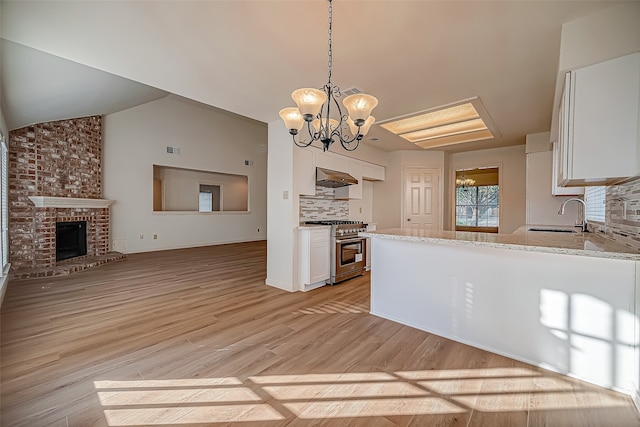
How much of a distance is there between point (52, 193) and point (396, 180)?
22.0 ft

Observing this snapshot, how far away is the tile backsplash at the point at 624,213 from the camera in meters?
1.88

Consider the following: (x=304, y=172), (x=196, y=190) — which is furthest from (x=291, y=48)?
(x=196, y=190)

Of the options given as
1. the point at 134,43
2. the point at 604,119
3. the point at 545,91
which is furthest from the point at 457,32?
the point at 134,43

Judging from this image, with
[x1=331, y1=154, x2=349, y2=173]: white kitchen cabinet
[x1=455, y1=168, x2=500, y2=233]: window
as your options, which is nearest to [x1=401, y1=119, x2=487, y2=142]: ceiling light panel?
[x1=331, y1=154, x2=349, y2=173]: white kitchen cabinet

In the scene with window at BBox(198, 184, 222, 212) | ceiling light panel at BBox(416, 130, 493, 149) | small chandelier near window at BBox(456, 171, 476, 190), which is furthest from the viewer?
window at BBox(198, 184, 222, 212)

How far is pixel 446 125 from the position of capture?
4.57 metres

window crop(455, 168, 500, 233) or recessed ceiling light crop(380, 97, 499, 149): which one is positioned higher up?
recessed ceiling light crop(380, 97, 499, 149)

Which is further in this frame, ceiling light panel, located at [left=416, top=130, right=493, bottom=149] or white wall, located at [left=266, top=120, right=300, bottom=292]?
ceiling light panel, located at [left=416, top=130, right=493, bottom=149]

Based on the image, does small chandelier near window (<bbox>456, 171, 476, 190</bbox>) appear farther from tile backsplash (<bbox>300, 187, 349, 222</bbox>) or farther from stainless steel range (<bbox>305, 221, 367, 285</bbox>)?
stainless steel range (<bbox>305, 221, 367, 285</bbox>)

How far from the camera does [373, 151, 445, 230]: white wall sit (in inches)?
241

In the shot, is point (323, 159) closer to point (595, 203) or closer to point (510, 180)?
point (595, 203)

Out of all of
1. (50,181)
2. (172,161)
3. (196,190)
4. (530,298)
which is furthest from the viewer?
(196,190)

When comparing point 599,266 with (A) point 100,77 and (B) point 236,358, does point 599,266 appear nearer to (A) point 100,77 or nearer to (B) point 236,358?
(B) point 236,358

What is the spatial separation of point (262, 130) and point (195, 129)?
2.40 metres
